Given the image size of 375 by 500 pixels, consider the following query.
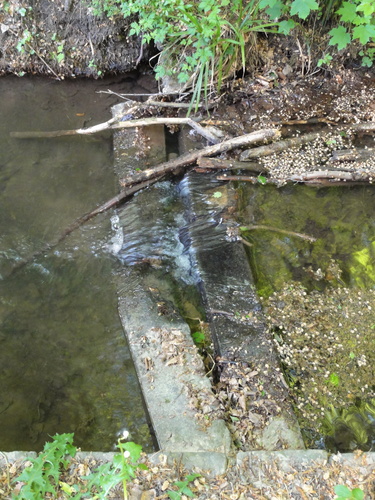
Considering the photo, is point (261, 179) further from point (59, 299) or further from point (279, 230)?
point (59, 299)

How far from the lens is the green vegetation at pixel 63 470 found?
2.35 meters

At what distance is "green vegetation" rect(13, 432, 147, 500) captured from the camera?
7.71 ft

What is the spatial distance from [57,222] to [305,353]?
311 centimetres

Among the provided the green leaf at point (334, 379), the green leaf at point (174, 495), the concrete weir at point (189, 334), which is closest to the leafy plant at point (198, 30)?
the concrete weir at point (189, 334)

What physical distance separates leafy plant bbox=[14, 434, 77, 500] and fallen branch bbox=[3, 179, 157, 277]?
2307 mm

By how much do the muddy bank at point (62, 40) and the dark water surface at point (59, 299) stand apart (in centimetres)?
83

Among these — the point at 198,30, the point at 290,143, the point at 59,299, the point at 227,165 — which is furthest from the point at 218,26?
the point at 59,299

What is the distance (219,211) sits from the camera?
15.7ft

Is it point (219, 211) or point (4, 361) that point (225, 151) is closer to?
point (219, 211)

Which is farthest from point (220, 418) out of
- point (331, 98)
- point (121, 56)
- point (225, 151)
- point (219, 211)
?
point (121, 56)

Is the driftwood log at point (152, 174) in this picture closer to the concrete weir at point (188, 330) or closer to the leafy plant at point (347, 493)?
the concrete weir at point (188, 330)

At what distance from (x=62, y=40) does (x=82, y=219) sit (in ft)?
11.8

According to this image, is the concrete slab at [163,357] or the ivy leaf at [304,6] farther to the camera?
the ivy leaf at [304,6]

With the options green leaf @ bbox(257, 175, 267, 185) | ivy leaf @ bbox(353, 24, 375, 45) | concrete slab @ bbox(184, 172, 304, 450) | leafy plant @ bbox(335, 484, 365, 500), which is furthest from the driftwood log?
leafy plant @ bbox(335, 484, 365, 500)
